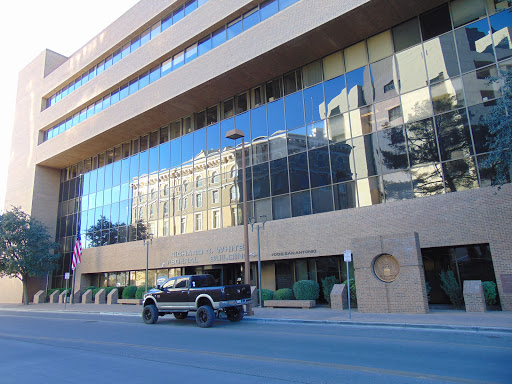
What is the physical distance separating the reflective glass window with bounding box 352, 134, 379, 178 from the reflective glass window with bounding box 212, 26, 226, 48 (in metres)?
12.6

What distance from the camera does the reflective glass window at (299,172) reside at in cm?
2503

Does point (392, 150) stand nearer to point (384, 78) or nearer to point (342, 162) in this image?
point (342, 162)

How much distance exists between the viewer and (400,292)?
16.5 m

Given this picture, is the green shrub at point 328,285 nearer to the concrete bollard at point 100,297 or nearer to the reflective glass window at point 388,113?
the reflective glass window at point 388,113

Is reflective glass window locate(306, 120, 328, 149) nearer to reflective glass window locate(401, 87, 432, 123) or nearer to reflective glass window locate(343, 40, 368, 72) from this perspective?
reflective glass window locate(343, 40, 368, 72)

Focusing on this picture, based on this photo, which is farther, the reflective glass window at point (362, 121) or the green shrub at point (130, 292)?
the green shrub at point (130, 292)

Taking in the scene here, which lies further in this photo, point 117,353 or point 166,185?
point 166,185

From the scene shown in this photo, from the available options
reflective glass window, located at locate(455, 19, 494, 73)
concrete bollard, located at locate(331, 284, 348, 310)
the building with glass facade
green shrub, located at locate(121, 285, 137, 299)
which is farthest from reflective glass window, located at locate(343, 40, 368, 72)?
green shrub, located at locate(121, 285, 137, 299)

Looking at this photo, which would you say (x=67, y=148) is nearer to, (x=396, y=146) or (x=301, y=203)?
(x=301, y=203)

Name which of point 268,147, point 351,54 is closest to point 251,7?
point 351,54

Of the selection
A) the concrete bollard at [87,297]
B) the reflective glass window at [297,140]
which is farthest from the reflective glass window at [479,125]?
the concrete bollard at [87,297]

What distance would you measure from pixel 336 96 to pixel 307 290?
11.9 m

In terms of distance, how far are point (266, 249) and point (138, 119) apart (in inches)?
659

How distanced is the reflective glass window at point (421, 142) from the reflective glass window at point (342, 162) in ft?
11.1
